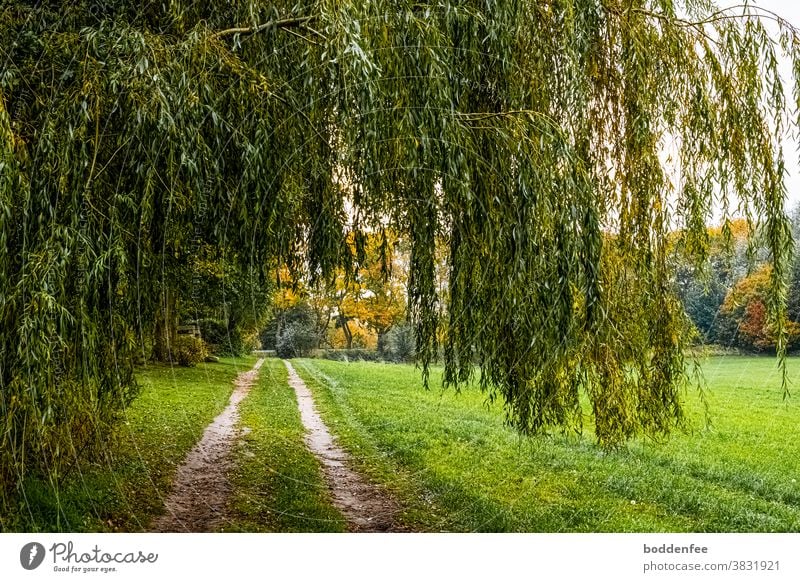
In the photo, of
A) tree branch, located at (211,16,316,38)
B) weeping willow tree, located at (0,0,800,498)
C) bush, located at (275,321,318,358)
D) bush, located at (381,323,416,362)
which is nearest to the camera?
weeping willow tree, located at (0,0,800,498)

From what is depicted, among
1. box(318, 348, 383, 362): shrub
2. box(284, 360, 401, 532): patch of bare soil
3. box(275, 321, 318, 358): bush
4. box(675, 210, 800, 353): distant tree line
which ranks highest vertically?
box(675, 210, 800, 353): distant tree line

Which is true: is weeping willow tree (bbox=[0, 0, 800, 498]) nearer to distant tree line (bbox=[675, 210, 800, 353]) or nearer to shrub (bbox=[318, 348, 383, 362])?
distant tree line (bbox=[675, 210, 800, 353])

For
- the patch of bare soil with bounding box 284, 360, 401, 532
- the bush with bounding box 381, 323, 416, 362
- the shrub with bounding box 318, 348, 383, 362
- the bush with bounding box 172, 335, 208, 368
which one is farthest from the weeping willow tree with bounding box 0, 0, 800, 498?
the patch of bare soil with bounding box 284, 360, 401, 532

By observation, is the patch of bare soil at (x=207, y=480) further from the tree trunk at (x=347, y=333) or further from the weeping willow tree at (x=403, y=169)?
the weeping willow tree at (x=403, y=169)

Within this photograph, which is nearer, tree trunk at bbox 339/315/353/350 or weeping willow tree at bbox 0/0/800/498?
weeping willow tree at bbox 0/0/800/498

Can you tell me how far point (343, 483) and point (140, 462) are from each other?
4.17ft

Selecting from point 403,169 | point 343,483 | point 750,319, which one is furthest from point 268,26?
point 750,319

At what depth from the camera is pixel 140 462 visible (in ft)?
11.9

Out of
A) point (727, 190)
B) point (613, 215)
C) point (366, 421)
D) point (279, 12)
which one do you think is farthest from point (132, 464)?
point (727, 190)

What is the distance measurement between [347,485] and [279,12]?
8.86 feet

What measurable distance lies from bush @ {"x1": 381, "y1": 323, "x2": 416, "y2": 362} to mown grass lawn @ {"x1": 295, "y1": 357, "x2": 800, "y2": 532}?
85 millimetres

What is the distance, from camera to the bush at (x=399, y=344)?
2.96 metres

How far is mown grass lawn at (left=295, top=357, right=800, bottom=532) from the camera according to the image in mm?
3320

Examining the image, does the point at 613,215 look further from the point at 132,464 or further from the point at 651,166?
the point at 132,464
